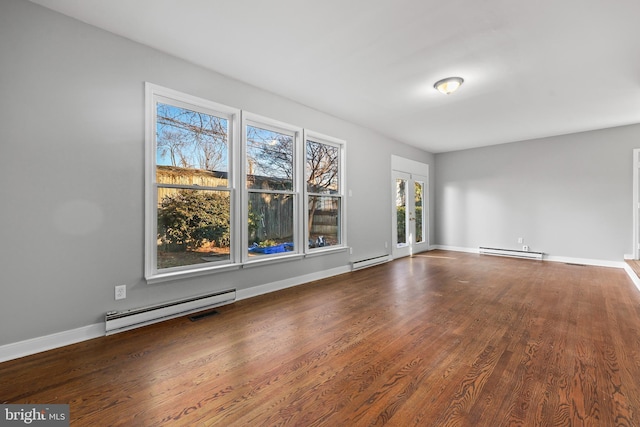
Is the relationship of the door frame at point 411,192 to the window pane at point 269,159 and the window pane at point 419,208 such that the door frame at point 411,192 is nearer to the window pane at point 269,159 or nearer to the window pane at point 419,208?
the window pane at point 419,208

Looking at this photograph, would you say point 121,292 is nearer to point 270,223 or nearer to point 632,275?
point 270,223

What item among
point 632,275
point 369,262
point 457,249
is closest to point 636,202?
point 632,275

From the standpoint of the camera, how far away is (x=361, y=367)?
2.04 metres

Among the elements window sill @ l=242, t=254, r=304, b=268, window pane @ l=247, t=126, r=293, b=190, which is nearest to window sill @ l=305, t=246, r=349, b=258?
window sill @ l=242, t=254, r=304, b=268

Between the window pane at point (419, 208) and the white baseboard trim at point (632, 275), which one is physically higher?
the window pane at point (419, 208)

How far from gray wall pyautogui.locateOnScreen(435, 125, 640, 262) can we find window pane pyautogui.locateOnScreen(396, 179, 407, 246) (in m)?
1.68

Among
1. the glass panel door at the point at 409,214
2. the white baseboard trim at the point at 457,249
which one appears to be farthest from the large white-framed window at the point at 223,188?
the white baseboard trim at the point at 457,249

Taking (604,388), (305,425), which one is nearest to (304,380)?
(305,425)

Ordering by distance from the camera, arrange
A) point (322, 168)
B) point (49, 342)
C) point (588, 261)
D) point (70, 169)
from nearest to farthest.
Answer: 1. point (49, 342)
2. point (70, 169)
3. point (322, 168)
4. point (588, 261)

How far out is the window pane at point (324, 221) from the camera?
471 cm

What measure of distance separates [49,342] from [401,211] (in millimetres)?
6303

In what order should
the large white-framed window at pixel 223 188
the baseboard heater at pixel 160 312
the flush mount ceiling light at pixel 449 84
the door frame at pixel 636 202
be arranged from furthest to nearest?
the door frame at pixel 636 202 < the flush mount ceiling light at pixel 449 84 < the large white-framed window at pixel 223 188 < the baseboard heater at pixel 160 312

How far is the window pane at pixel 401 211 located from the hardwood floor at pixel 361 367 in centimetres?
327

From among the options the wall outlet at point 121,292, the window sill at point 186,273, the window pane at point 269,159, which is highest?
the window pane at point 269,159
